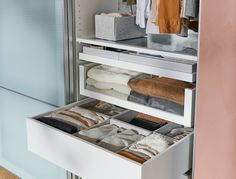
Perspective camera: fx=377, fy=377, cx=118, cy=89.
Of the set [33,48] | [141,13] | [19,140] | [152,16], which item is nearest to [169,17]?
[152,16]

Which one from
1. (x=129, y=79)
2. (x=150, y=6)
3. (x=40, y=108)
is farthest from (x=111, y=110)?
(x=150, y=6)

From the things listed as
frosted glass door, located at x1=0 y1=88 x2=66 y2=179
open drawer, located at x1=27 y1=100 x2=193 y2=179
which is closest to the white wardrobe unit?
open drawer, located at x1=27 y1=100 x2=193 y2=179

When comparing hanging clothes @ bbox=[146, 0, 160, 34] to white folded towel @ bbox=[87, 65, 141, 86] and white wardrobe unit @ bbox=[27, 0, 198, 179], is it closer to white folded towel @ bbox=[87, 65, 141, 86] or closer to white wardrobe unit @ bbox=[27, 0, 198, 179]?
white wardrobe unit @ bbox=[27, 0, 198, 179]

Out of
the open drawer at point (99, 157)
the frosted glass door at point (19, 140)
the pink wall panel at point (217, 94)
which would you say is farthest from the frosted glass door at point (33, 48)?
the pink wall panel at point (217, 94)

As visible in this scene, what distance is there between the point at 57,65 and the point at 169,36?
59cm

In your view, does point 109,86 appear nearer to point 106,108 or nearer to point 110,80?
point 110,80

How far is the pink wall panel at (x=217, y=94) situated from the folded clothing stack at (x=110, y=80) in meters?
0.43

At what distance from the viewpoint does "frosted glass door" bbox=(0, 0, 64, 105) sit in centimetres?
191

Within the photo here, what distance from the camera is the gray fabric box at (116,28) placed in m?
1.83

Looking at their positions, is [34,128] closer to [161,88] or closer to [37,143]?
[37,143]

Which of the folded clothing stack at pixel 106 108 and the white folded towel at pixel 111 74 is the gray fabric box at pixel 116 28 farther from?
the folded clothing stack at pixel 106 108

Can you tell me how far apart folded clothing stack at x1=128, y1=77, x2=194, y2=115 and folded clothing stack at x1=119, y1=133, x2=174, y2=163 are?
0.14 m

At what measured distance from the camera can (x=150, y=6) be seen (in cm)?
171

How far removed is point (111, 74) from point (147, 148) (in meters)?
0.49
